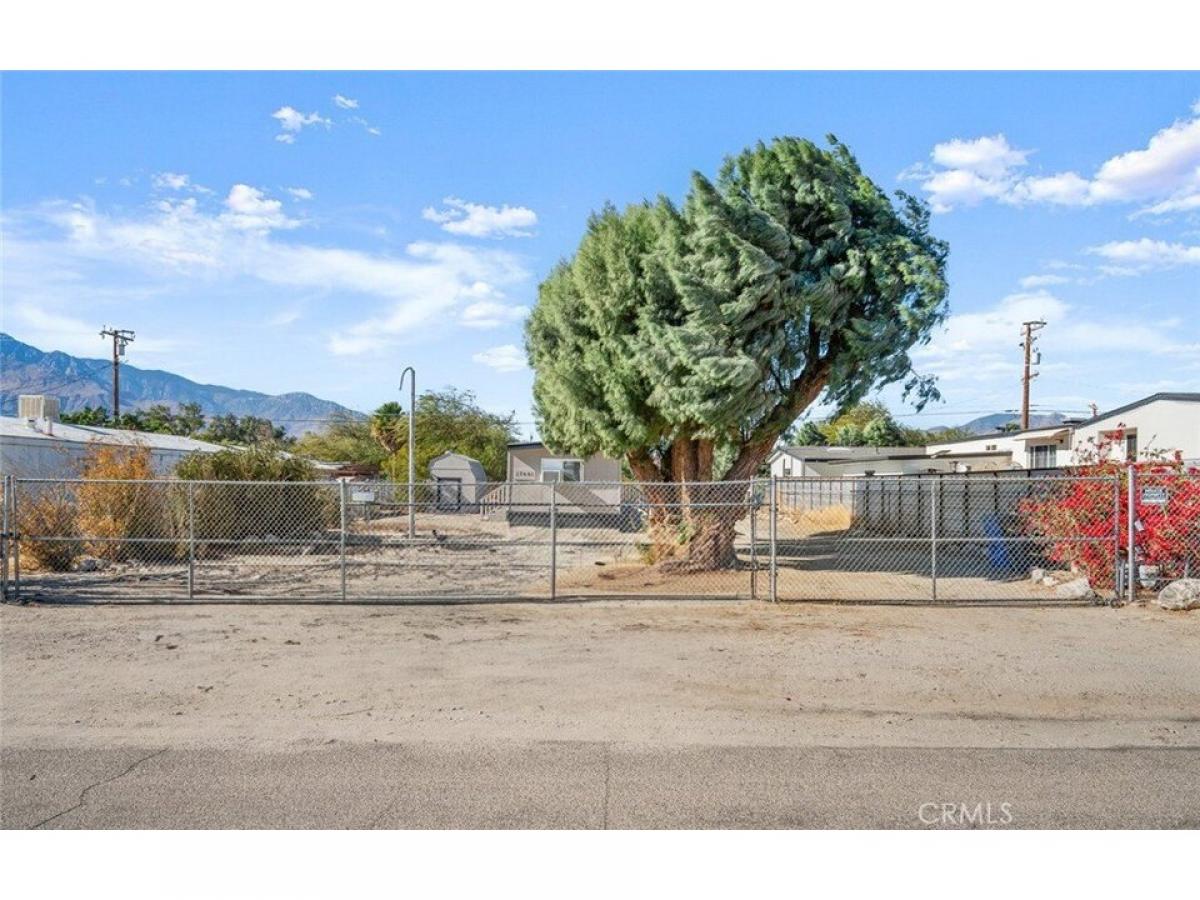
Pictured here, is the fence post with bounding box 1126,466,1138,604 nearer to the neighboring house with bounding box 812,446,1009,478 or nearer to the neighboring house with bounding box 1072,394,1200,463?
the neighboring house with bounding box 1072,394,1200,463

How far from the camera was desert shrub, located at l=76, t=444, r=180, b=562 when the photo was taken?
16.6 m

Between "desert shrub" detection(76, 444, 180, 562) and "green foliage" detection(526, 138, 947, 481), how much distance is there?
9189 millimetres

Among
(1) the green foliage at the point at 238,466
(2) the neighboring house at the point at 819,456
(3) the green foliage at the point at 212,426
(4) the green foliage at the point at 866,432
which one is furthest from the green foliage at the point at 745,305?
(3) the green foliage at the point at 212,426

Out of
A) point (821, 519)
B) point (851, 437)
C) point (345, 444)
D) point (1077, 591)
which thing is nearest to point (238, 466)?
point (1077, 591)

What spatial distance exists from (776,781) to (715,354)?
9159 mm

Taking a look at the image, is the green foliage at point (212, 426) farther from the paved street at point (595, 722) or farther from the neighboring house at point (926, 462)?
the paved street at point (595, 722)

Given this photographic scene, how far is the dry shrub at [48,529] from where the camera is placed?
49.8 ft

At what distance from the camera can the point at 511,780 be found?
5074 millimetres

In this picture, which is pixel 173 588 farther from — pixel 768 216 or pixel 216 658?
pixel 768 216

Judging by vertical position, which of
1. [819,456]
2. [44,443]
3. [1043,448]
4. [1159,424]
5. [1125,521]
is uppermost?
[1159,424]

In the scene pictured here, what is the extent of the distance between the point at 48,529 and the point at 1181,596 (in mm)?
19076

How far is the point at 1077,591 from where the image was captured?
A: 11.9 meters

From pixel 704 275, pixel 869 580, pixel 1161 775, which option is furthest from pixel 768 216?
pixel 1161 775
